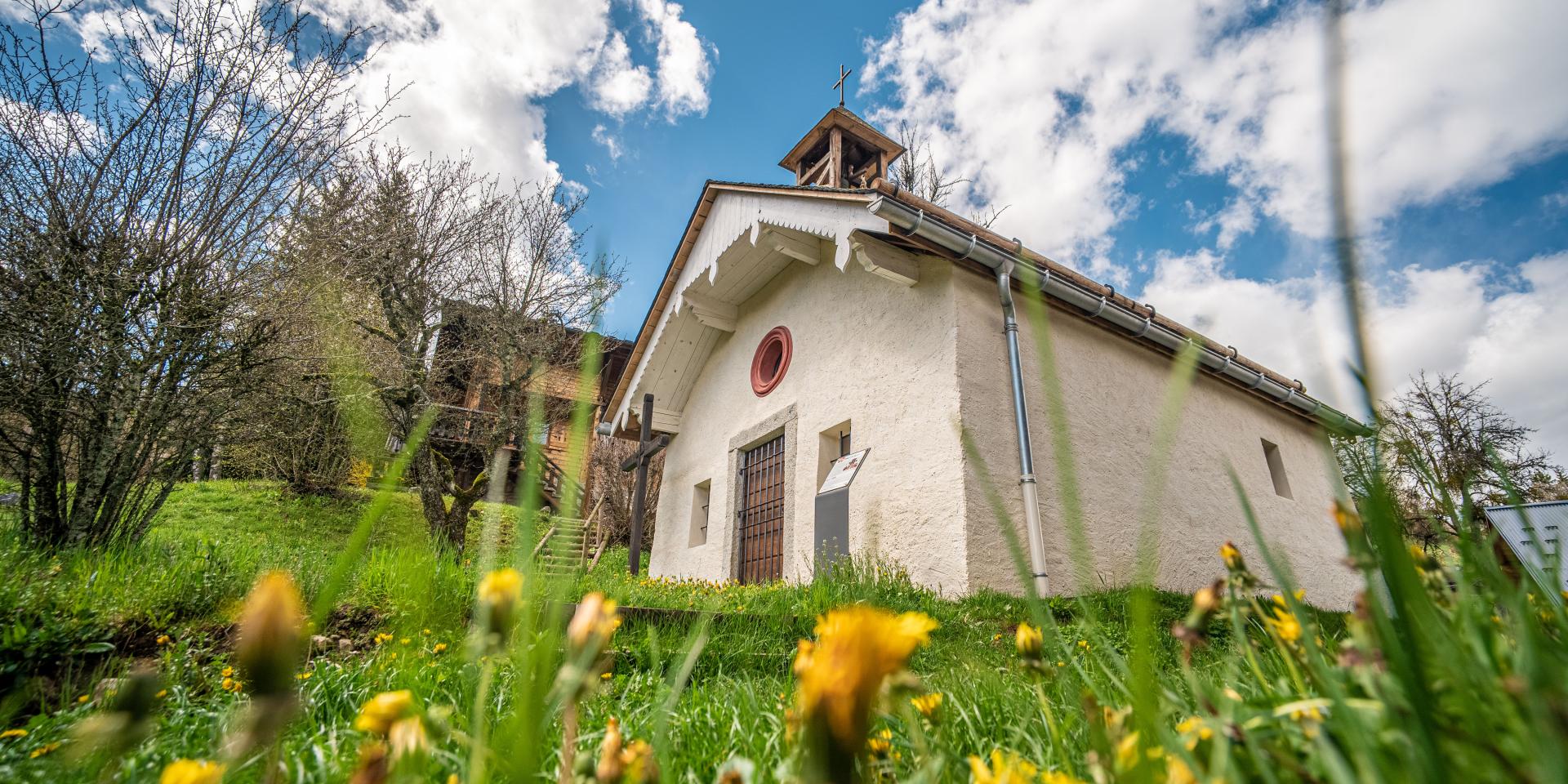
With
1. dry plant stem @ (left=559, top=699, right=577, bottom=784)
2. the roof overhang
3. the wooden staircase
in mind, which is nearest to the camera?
the wooden staircase

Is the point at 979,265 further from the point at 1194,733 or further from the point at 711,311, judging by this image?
the point at 1194,733

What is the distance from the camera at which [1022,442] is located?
19.4 ft

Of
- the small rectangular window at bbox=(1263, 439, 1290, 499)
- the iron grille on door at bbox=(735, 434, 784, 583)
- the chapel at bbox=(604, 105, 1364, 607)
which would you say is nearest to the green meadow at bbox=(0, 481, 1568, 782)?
the chapel at bbox=(604, 105, 1364, 607)

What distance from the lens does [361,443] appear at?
59cm

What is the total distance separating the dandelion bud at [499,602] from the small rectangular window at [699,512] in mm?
9151

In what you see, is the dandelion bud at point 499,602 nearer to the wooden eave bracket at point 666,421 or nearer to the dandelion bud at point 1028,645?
the dandelion bud at point 1028,645

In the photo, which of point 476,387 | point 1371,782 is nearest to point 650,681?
point 1371,782

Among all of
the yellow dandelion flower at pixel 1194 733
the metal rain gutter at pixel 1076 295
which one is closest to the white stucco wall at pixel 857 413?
the metal rain gutter at pixel 1076 295

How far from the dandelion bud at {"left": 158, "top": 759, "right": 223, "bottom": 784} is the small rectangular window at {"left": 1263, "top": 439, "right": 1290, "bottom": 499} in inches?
419

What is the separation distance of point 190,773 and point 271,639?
26 cm

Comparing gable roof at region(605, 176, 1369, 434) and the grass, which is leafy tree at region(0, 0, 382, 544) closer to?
the grass

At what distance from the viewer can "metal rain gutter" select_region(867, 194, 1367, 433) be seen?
5742mm

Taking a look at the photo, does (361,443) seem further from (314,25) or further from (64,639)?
(314,25)

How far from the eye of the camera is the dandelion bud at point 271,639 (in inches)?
15.2
